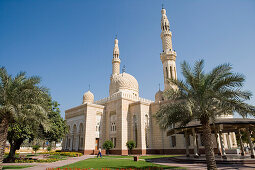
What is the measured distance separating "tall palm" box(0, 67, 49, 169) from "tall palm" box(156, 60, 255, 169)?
7.73 m

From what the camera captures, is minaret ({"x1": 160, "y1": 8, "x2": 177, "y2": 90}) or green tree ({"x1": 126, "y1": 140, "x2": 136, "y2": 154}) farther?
minaret ({"x1": 160, "y1": 8, "x2": 177, "y2": 90})

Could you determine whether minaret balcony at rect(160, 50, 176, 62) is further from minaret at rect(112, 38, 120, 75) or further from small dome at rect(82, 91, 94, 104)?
small dome at rect(82, 91, 94, 104)

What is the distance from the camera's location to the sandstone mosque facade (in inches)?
1024

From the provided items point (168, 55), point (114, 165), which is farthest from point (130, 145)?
point (168, 55)

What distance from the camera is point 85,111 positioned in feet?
95.2

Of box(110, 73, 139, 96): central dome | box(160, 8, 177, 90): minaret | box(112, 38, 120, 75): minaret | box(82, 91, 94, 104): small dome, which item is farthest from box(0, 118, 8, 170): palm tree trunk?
box(112, 38, 120, 75): minaret

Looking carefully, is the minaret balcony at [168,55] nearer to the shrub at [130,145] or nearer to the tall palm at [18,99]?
the shrub at [130,145]

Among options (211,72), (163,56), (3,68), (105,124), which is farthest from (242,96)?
(105,124)

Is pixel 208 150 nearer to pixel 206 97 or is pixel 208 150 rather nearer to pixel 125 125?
pixel 206 97

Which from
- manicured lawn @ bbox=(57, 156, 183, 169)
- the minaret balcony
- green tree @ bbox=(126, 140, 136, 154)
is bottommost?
manicured lawn @ bbox=(57, 156, 183, 169)

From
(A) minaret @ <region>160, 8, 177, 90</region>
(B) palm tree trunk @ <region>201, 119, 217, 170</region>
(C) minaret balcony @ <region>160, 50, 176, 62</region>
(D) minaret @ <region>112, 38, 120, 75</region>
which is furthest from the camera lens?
(D) minaret @ <region>112, 38, 120, 75</region>

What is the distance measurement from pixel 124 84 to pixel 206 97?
24.4 metres

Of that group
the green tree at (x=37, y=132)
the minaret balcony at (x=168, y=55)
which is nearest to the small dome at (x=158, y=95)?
the minaret balcony at (x=168, y=55)

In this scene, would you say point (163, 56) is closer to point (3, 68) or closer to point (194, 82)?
point (194, 82)
